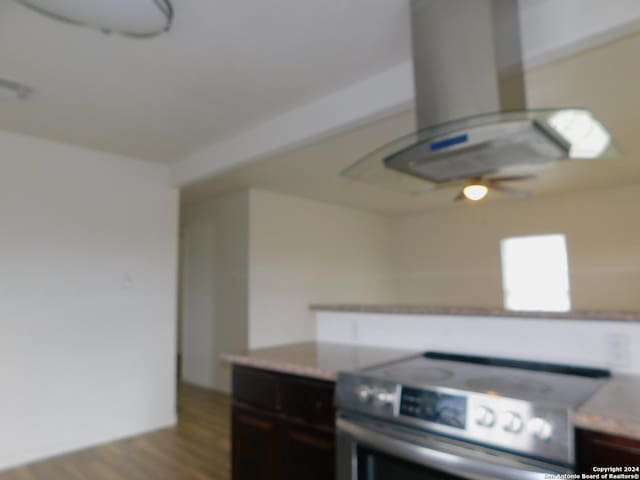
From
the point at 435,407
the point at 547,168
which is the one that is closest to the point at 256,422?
the point at 435,407

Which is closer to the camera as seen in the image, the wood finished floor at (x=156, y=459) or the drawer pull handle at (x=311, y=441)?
the drawer pull handle at (x=311, y=441)

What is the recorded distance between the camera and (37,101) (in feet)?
8.23

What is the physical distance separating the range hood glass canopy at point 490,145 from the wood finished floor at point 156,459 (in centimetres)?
226

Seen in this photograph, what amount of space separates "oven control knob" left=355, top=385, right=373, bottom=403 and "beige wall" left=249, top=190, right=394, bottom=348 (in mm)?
3078

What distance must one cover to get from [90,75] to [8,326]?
6.21 feet

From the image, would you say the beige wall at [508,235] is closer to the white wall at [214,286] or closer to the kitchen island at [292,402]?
the white wall at [214,286]

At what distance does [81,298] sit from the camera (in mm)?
3230

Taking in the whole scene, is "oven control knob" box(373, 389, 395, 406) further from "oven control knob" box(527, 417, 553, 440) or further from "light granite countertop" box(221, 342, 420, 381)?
"oven control knob" box(527, 417, 553, 440)

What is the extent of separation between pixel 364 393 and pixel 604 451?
2.38 feet

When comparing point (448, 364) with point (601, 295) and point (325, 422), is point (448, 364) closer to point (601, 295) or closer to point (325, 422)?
point (325, 422)

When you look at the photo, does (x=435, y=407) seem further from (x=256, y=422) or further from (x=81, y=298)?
(x=81, y=298)

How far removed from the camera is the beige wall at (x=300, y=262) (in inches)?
182

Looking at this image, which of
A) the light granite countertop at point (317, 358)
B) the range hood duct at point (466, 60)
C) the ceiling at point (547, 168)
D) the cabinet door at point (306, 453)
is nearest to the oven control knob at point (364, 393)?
the light granite countertop at point (317, 358)

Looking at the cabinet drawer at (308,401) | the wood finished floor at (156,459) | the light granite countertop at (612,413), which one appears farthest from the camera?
the wood finished floor at (156,459)
